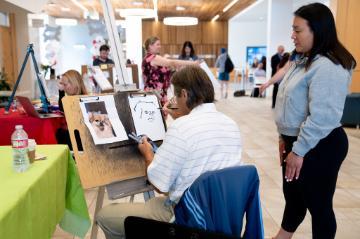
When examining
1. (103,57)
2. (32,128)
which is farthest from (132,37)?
(32,128)

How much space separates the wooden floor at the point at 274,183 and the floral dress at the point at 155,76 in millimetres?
1286

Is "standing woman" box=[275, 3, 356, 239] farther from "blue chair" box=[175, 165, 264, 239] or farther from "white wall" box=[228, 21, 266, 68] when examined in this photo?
"white wall" box=[228, 21, 266, 68]

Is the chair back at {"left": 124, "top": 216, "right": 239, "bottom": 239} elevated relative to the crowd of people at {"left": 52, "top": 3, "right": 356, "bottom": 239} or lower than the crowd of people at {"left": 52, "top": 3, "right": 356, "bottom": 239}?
lower

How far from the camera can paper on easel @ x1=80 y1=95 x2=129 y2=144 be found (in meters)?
1.85

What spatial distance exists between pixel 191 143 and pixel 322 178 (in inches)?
28.1

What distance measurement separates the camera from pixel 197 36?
53.4ft

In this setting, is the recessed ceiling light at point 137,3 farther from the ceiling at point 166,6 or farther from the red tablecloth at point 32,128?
the red tablecloth at point 32,128

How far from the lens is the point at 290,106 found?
165 centimetres

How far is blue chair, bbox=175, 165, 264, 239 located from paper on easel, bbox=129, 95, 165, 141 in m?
0.67

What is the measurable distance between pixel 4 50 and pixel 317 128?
8442mm

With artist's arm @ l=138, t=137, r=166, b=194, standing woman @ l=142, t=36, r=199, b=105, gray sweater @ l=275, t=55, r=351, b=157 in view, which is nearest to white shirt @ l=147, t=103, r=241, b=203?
artist's arm @ l=138, t=137, r=166, b=194

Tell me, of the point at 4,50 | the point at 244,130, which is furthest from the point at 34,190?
the point at 4,50

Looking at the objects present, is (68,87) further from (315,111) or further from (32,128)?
(315,111)

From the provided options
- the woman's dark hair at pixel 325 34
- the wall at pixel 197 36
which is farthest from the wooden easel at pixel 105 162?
the wall at pixel 197 36
